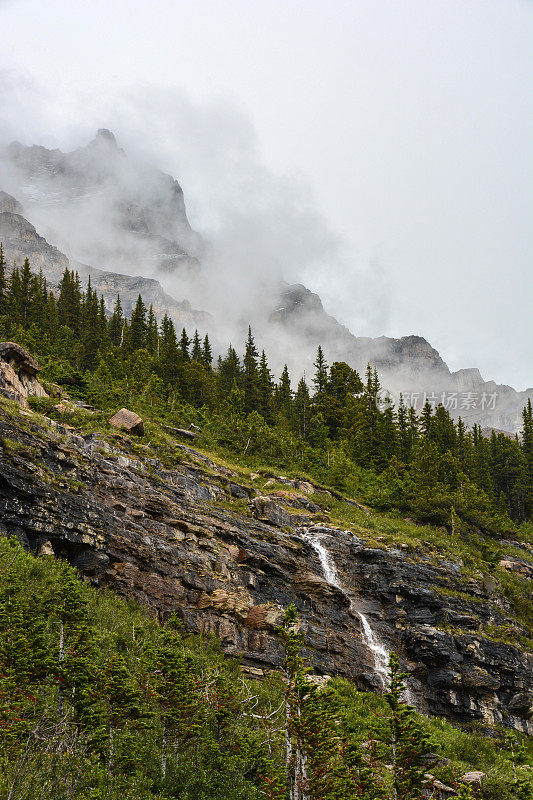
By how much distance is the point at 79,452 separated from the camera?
2669 cm

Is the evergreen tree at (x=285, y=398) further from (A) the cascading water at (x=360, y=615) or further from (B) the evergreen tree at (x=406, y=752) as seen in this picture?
(B) the evergreen tree at (x=406, y=752)

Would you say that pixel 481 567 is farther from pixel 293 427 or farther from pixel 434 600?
pixel 293 427

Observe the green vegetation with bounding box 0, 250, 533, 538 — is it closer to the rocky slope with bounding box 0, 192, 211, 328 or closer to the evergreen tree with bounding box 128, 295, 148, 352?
the evergreen tree with bounding box 128, 295, 148, 352

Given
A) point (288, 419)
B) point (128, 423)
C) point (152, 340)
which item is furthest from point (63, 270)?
point (128, 423)

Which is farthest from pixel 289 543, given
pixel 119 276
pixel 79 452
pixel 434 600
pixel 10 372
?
pixel 119 276

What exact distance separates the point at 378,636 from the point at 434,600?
4.91m

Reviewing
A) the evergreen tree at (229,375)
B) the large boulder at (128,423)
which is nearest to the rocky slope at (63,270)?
the evergreen tree at (229,375)

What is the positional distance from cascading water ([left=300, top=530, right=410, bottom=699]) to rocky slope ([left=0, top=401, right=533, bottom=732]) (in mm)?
308

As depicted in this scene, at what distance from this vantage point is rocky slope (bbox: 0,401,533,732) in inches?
900

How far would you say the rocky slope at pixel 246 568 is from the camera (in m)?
22.9

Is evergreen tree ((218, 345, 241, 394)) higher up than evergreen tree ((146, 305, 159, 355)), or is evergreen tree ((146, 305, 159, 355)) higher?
evergreen tree ((146, 305, 159, 355))

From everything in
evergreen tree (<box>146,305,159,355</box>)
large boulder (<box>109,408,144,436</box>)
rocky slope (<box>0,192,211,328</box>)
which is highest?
rocky slope (<box>0,192,211,328</box>)

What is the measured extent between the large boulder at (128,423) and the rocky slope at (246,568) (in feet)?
7.61

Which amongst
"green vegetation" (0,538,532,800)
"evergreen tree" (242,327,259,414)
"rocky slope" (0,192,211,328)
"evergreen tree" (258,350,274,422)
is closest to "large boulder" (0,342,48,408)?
"green vegetation" (0,538,532,800)
